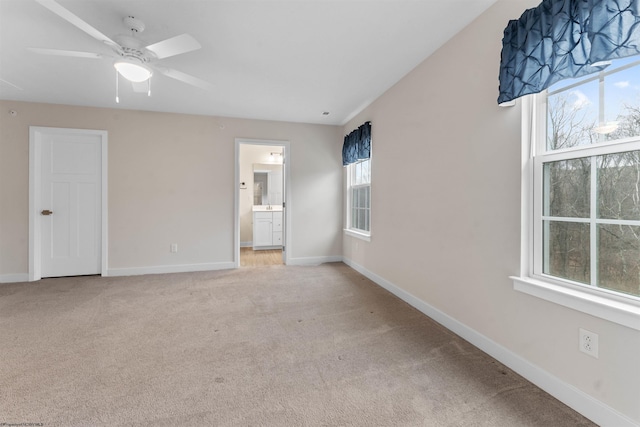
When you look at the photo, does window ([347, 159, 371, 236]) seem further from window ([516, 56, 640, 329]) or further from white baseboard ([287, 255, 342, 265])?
window ([516, 56, 640, 329])

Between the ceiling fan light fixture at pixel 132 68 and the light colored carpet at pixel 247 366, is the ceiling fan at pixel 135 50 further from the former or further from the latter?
the light colored carpet at pixel 247 366

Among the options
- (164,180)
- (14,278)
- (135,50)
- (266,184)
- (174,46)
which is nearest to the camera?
(174,46)

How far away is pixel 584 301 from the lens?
1.45 meters

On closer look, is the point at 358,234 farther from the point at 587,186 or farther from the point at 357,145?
the point at 587,186

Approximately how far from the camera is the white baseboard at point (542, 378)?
1.39 meters

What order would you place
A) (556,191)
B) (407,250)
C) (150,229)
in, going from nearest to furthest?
(556,191), (407,250), (150,229)

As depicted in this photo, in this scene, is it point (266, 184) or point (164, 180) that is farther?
point (266, 184)

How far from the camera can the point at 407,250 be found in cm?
306

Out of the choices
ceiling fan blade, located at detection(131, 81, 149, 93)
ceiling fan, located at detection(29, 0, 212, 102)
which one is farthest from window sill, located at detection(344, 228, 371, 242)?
ceiling fan blade, located at detection(131, 81, 149, 93)

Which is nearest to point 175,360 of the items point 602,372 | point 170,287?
point 170,287

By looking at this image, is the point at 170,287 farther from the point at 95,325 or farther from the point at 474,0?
the point at 474,0

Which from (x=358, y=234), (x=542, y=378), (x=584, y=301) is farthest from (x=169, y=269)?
(x=584, y=301)

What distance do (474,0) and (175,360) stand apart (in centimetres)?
320

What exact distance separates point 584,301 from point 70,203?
5528mm
